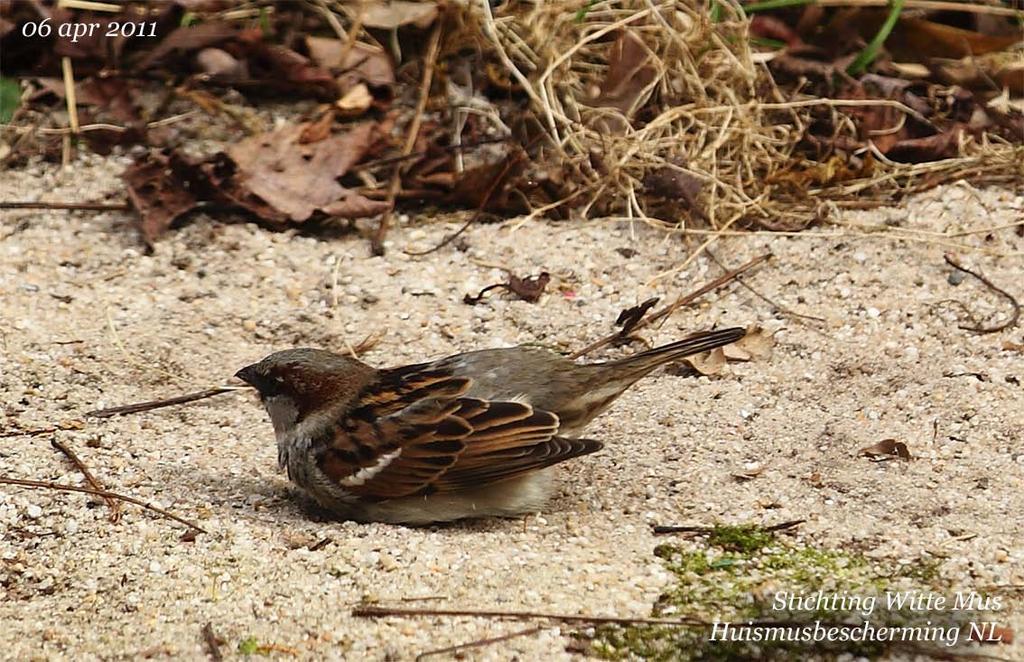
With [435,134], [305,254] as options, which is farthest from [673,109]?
[305,254]

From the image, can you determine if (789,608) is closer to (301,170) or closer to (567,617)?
(567,617)

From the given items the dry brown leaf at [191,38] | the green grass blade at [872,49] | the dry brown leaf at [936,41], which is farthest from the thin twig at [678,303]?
the dry brown leaf at [191,38]

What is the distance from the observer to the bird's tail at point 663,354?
4316 millimetres

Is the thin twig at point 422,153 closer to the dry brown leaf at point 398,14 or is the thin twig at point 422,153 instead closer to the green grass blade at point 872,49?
the dry brown leaf at point 398,14

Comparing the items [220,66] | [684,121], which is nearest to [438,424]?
[684,121]

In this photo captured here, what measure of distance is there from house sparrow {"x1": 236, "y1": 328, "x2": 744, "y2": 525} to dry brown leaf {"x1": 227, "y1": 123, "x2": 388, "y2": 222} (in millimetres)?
1627

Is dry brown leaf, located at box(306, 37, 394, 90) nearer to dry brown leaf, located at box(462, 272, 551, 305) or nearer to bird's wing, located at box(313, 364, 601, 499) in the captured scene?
dry brown leaf, located at box(462, 272, 551, 305)

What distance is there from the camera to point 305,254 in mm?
5832

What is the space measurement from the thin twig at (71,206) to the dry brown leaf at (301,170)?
0.52 m

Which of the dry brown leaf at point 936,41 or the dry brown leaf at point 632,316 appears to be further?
the dry brown leaf at point 936,41

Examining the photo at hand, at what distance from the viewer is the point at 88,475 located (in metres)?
4.20

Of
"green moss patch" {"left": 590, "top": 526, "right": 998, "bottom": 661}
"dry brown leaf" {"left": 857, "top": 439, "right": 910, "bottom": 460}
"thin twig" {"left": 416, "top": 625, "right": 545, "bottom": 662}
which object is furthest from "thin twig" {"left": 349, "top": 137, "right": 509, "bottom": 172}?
"thin twig" {"left": 416, "top": 625, "right": 545, "bottom": 662}

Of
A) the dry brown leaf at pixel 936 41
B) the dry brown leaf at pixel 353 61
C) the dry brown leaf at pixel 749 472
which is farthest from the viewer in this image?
the dry brown leaf at pixel 936 41

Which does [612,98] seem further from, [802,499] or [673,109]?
[802,499]
